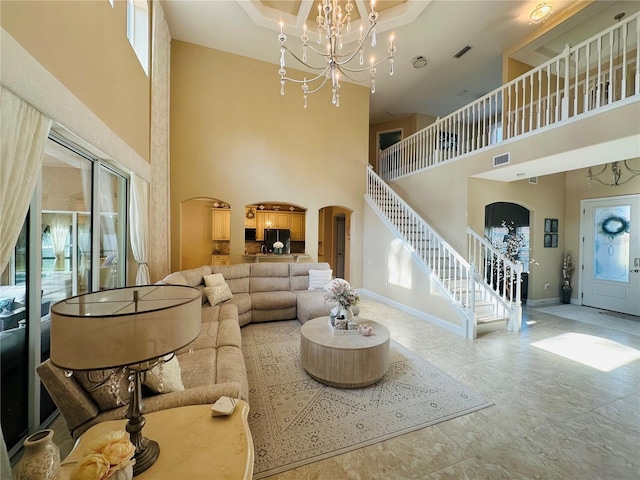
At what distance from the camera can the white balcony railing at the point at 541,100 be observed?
3.48 meters

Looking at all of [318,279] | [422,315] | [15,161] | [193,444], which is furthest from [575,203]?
[15,161]

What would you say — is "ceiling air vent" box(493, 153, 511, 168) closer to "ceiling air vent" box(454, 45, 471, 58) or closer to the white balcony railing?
the white balcony railing

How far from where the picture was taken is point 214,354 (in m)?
2.37

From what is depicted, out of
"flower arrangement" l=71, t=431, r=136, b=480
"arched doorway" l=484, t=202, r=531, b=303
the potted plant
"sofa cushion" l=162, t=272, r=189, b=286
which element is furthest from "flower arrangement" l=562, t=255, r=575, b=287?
"flower arrangement" l=71, t=431, r=136, b=480

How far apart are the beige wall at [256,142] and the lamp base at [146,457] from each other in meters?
4.98

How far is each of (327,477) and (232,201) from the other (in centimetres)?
518

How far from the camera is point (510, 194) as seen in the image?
5688 millimetres

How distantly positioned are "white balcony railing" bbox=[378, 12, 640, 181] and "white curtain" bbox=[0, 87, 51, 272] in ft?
17.5

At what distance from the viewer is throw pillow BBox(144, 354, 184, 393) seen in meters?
1.56

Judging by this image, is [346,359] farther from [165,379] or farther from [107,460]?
[107,460]

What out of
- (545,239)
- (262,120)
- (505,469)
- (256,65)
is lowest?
(505,469)

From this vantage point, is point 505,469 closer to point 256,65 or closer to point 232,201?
point 232,201

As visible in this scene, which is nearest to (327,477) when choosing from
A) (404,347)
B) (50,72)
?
(404,347)

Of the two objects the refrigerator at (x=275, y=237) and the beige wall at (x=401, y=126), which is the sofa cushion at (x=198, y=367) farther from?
the beige wall at (x=401, y=126)
